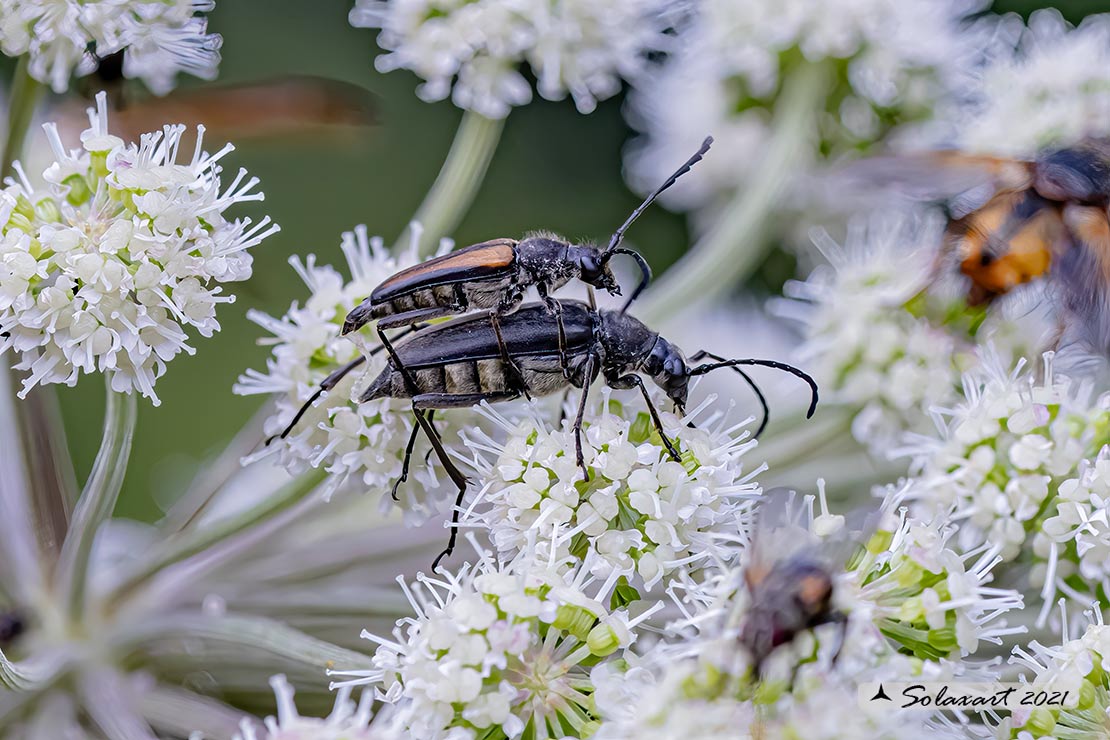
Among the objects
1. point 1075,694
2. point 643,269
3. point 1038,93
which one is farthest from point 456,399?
point 1038,93

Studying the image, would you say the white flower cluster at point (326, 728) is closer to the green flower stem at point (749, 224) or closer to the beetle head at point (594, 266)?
the beetle head at point (594, 266)

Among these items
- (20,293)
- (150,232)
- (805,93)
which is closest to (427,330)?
(150,232)

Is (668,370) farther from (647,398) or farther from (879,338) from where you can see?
(879,338)

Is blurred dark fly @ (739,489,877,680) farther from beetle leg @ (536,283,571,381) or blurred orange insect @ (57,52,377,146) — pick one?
blurred orange insect @ (57,52,377,146)

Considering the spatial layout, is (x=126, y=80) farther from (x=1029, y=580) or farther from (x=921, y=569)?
(x=1029, y=580)

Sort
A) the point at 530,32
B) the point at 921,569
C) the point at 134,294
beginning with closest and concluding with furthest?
the point at 921,569 < the point at 134,294 < the point at 530,32

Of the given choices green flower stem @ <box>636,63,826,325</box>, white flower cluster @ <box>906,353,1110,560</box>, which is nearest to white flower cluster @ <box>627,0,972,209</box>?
green flower stem @ <box>636,63,826,325</box>

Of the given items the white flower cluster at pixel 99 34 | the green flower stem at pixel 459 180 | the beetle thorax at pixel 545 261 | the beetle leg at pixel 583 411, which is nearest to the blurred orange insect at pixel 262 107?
the white flower cluster at pixel 99 34
